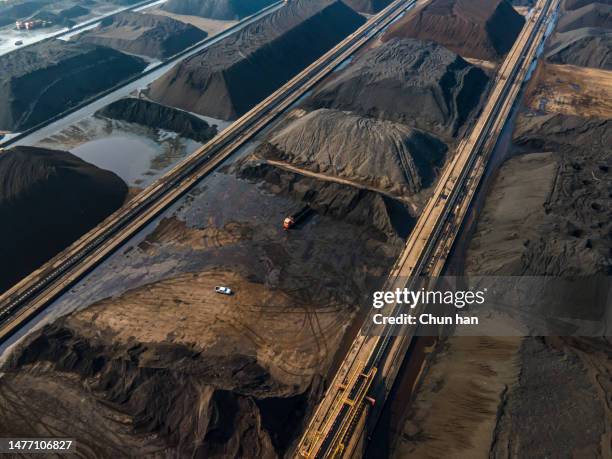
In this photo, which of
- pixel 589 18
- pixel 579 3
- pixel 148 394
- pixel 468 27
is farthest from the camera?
pixel 579 3

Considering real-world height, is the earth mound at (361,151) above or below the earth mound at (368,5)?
below

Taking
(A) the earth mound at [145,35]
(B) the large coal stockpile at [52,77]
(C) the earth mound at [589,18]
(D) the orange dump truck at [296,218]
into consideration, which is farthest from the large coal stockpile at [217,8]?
(D) the orange dump truck at [296,218]

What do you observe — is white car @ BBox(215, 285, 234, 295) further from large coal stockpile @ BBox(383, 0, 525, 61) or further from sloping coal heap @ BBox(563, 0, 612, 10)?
sloping coal heap @ BBox(563, 0, 612, 10)

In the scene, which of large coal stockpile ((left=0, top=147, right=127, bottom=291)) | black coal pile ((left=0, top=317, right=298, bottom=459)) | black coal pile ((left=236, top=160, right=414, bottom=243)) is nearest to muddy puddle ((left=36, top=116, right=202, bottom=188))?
large coal stockpile ((left=0, top=147, right=127, bottom=291))

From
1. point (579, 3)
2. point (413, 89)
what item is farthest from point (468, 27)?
point (579, 3)

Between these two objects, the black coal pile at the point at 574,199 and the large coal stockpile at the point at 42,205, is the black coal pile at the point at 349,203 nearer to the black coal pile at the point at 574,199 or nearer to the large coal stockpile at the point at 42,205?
the black coal pile at the point at 574,199

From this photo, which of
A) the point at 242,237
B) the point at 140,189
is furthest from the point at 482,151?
the point at 140,189

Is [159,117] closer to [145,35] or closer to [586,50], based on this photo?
[145,35]
